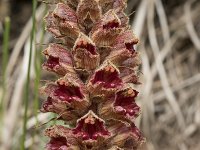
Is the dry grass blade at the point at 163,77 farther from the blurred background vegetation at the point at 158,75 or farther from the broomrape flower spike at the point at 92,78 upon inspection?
the broomrape flower spike at the point at 92,78

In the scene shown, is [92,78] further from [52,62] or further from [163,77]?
[163,77]

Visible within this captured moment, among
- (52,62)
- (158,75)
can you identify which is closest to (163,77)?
(158,75)

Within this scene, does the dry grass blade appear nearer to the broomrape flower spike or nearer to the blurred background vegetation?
the blurred background vegetation

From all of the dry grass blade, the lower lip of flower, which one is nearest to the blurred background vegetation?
the dry grass blade

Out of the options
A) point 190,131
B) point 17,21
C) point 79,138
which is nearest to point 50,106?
point 79,138

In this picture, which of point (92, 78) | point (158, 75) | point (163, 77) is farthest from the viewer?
point (158, 75)

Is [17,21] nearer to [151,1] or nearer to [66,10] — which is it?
[151,1]
